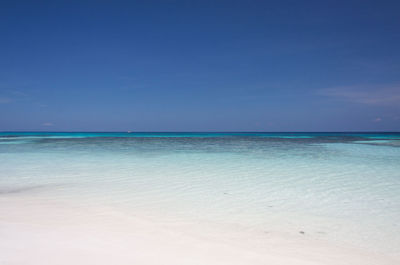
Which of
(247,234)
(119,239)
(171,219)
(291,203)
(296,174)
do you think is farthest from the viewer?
(296,174)

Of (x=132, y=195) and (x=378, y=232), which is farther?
(x=132, y=195)

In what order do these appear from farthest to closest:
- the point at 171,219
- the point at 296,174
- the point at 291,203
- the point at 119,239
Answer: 1. the point at 296,174
2. the point at 291,203
3. the point at 171,219
4. the point at 119,239

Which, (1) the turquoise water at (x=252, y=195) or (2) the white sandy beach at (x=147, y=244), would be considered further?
(1) the turquoise water at (x=252, y=195)

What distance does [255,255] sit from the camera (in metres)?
2.75

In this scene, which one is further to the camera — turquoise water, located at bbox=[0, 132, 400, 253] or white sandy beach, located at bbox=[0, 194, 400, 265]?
turquoise water, located at bbox=[0, 132, 400, 253]

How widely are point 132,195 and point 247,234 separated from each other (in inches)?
111

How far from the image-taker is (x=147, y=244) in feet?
9.70

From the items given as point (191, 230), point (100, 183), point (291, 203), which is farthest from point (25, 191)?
point (291, 203)

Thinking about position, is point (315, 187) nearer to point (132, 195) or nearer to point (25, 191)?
point (132, 195)

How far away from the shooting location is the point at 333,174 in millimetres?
7988

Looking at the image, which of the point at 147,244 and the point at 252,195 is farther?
the point at 252,195

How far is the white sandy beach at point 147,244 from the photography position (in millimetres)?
2561

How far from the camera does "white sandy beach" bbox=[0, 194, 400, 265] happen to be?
256cm

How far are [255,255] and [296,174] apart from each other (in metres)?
5.66
